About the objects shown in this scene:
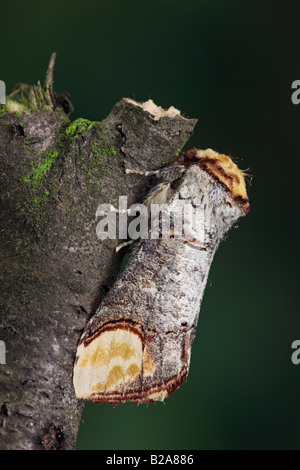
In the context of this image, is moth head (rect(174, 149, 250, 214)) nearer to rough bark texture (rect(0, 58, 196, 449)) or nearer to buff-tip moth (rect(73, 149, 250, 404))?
buff-tip moth (rect(73, 149, 250, 404))

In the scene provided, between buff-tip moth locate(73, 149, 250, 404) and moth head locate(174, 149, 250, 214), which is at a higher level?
moth head locate(174, 149, 250, 214)

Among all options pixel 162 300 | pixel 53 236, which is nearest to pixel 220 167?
pixel 162 300

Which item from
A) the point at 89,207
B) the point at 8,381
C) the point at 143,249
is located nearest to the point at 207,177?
the point at 143,249

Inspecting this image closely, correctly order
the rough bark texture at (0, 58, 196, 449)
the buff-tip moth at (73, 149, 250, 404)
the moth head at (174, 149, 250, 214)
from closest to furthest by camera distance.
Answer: the rough bark texture at (0, 58, 196, 449) → the buff-tip moth at (73, 149, 250, 404) → the moth head at (174, 149, 250, 214)

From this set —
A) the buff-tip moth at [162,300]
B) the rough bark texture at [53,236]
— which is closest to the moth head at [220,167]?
the buff-tip moth at [162,300]

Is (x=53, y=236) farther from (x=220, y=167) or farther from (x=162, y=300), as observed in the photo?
(x=220, y=167)

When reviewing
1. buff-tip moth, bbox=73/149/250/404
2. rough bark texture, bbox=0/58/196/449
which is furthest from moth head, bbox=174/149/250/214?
rough bark texture, bbox=0/58/196/449

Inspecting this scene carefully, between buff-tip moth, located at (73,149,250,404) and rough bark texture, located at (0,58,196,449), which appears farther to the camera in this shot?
buff-tip moth, located at (73,149,250,404)
